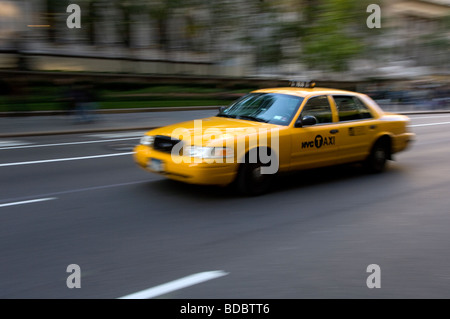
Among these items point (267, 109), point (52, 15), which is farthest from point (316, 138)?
point (52, 15)

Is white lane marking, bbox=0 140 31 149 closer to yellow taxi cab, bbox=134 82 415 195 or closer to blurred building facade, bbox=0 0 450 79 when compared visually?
yellow taxi cab, bbox=134 82 415 195

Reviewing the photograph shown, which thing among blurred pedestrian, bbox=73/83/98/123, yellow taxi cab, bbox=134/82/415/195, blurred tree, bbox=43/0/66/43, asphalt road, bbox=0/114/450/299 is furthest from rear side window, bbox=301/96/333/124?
blurred tree, bbox=43/0/66/43

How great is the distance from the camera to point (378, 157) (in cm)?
925

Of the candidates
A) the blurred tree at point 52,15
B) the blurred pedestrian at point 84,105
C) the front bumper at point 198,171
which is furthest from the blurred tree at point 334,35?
the front bumper at point 198,171

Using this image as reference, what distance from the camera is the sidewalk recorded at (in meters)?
16.0

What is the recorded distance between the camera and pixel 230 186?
7.87 meters

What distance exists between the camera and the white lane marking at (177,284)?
4098 millimetres

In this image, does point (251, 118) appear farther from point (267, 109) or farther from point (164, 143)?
point (164, 143)

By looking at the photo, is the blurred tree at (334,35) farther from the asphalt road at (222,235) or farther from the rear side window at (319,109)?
the rear side window at (319,109)

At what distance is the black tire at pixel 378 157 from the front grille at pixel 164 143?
3.86 metres
